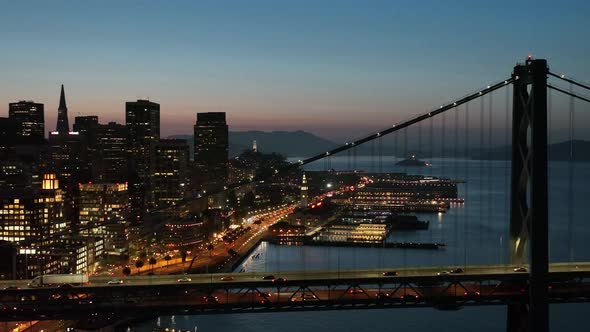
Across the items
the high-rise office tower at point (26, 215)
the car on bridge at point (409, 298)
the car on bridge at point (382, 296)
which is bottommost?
the high-rise office tower at point (26, 215)

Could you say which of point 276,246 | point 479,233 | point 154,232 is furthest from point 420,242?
point 154,232

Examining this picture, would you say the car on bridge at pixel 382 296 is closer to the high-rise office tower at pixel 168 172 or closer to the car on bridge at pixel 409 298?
the car on bridge at pixel 409 298

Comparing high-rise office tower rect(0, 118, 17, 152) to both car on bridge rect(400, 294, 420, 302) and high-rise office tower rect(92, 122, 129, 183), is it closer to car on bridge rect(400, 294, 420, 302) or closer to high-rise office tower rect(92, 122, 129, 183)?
high-rise office tower rect(92, 122, 129, 183)

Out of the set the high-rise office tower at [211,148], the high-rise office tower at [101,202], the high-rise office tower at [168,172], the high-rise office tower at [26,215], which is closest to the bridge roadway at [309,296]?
the high-rise office tower at [26,215]

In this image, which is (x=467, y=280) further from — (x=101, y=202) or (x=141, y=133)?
(x=141, y=133)

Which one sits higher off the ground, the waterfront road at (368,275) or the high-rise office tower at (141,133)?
the high-rise office tower at (141,133)

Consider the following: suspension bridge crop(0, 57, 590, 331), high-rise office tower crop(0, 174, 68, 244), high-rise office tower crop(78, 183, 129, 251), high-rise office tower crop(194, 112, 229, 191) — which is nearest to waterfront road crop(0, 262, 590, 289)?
suspension bridge crop(0, 57, 590, 331)

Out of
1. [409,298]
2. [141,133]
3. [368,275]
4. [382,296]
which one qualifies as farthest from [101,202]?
[409,298]
